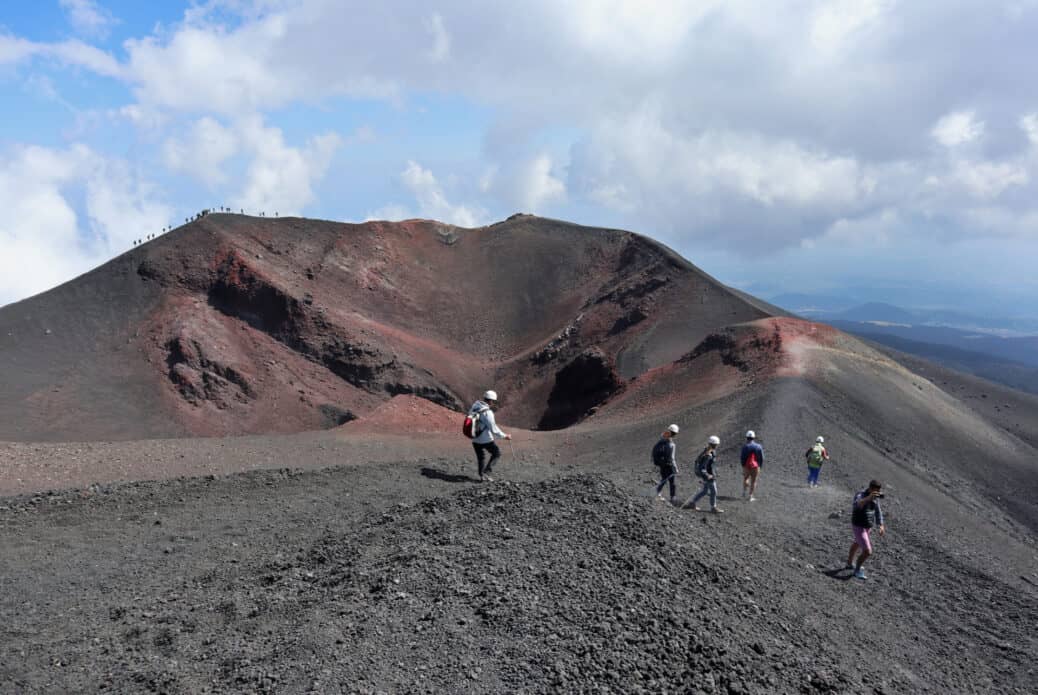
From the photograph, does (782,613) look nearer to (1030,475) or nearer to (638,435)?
(638,435)

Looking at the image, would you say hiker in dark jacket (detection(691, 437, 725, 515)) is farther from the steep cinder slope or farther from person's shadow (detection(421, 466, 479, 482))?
the steep cinder slope

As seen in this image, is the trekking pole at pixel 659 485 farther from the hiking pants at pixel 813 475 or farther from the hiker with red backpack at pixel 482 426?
the hiking pants at pixel 813 475

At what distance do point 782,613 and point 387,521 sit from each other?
5650mm

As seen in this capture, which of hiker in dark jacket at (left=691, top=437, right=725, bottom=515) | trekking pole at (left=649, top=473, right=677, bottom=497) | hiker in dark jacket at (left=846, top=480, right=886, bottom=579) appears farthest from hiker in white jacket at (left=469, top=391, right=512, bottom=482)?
hiker in dark jacket at (left=846, top=480, right=886, bottom=579)

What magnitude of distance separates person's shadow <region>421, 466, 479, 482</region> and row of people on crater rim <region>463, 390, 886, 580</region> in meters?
0.60

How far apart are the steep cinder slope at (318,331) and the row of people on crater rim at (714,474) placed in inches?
750

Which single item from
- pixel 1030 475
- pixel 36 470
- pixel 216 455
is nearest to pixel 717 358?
pixel 1030 475

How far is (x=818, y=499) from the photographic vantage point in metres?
14.7

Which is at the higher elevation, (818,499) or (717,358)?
(717,358)

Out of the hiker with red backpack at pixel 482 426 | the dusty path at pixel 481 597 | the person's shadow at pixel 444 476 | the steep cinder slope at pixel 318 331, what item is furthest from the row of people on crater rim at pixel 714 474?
the steep cinder slope at pixel 318 331

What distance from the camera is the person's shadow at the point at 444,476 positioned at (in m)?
15.7

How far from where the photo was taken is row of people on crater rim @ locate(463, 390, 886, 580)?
11242 millimetres

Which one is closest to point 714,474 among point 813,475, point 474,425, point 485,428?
point 813,475

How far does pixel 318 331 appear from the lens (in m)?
37.8
